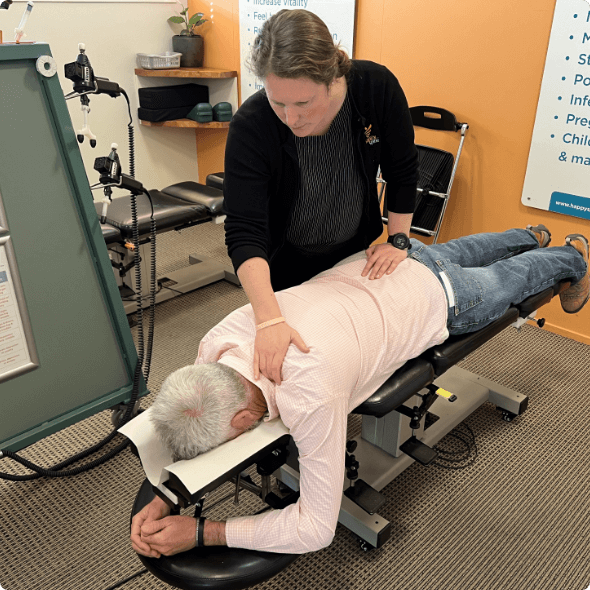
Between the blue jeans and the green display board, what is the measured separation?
0.96 m

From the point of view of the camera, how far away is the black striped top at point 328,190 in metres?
1.40

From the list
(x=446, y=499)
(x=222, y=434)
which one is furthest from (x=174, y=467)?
(x=446, y=499)

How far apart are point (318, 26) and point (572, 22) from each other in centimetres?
158

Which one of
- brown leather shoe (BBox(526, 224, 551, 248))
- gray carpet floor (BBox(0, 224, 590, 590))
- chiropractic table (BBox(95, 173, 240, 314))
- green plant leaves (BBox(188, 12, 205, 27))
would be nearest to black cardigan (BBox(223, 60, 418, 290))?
brown leather shoe (BBox(526, 224, 551, 248))

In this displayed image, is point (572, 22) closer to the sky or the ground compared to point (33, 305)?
closer to the sky

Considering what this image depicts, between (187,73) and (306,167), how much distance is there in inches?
101

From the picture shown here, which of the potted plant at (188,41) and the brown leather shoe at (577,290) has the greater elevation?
the potted plant at (188,41)

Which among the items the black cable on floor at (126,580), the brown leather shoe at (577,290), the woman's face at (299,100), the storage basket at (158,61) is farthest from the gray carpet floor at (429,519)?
the storage basket at (158,61)

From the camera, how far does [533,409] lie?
212cm

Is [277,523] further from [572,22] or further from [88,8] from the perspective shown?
[88,8]

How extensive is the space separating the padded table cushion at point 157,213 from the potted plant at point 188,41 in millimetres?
1375

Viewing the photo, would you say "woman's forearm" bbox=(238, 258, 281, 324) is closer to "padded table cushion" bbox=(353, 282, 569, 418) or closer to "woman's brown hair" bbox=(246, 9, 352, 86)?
"padded table cushion" bbox=(353, 282, 569, 418)

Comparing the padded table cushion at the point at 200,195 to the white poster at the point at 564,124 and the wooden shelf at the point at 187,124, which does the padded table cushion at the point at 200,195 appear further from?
the white poster at the point at 564,124

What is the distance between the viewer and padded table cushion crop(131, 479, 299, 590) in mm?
1053
